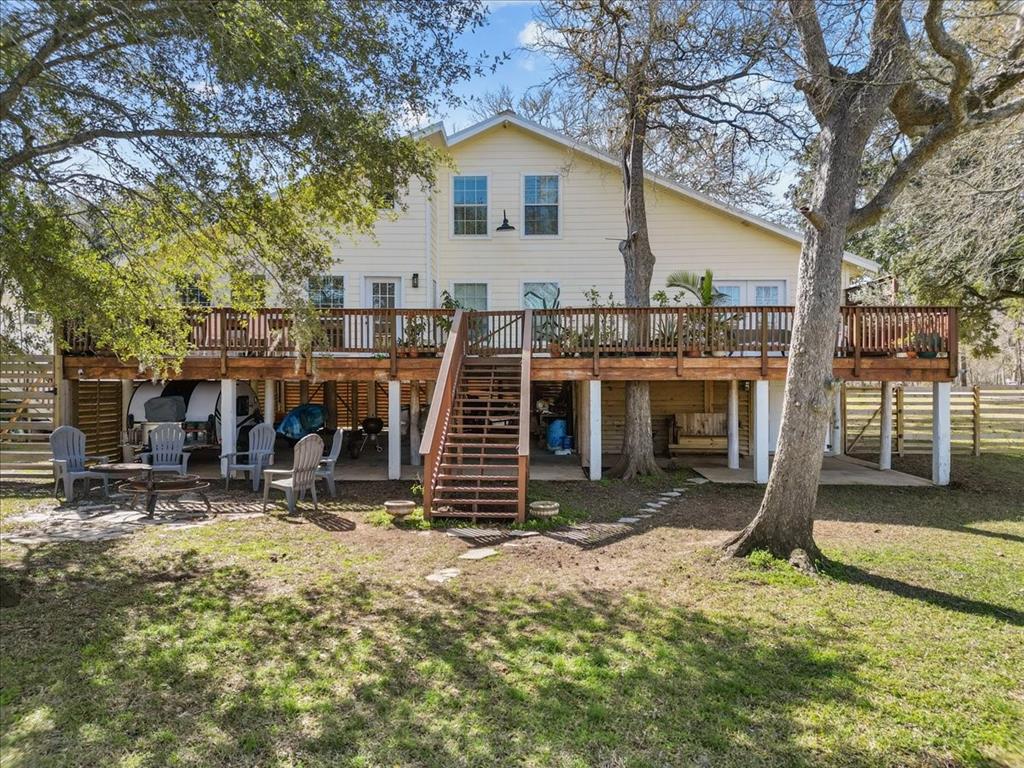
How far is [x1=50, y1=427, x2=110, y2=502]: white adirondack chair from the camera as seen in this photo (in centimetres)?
952

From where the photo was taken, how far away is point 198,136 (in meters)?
6.24

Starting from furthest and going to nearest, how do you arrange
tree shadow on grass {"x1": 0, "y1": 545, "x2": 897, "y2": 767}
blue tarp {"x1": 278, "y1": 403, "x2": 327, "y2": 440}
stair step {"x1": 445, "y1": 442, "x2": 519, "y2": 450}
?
blue tarp {"x1": 278, "y1": 403, "x2": 327, "y2": 440} < stair step {"x1": 445, "y1": 442, "x2": 519, "y2": 450} < tree shadow on grass {"x1": 0, "y1": 545, "x2": 897, "y2": 767}

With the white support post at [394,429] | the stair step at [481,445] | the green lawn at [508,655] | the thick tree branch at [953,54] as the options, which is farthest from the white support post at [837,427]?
the thick tree branch at [953,54]

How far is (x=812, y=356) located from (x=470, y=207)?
10.6 m

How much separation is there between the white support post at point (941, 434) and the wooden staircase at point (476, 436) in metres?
7.77

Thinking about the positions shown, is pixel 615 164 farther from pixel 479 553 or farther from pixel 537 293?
pixel 479 553

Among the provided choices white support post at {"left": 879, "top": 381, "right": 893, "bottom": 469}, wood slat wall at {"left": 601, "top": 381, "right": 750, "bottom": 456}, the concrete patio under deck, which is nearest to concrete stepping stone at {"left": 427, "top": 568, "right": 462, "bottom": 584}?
the concrete patio under deck

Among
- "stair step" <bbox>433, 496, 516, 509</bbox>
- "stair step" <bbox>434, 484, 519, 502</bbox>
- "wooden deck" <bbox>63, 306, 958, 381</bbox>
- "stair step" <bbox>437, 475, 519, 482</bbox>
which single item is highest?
"wooden deck" <bbox>63, 306, 958, 381</bbox>

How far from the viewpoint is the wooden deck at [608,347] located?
443 inches

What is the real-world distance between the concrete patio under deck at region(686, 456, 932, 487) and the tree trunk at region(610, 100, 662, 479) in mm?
1333

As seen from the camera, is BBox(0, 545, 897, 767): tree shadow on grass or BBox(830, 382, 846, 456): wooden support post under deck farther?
BBox(830, 382, 846, 456): wooden support post under deck

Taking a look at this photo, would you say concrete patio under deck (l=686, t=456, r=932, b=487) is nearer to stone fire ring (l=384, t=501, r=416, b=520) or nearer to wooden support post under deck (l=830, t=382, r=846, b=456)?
wooden support post under deck (l=830, t=382, r=846, b=456)

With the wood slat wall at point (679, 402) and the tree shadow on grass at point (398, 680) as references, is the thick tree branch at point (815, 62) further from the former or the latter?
the wood slat wall at point (679, 402)

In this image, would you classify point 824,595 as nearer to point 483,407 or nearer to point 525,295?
point 483,407
